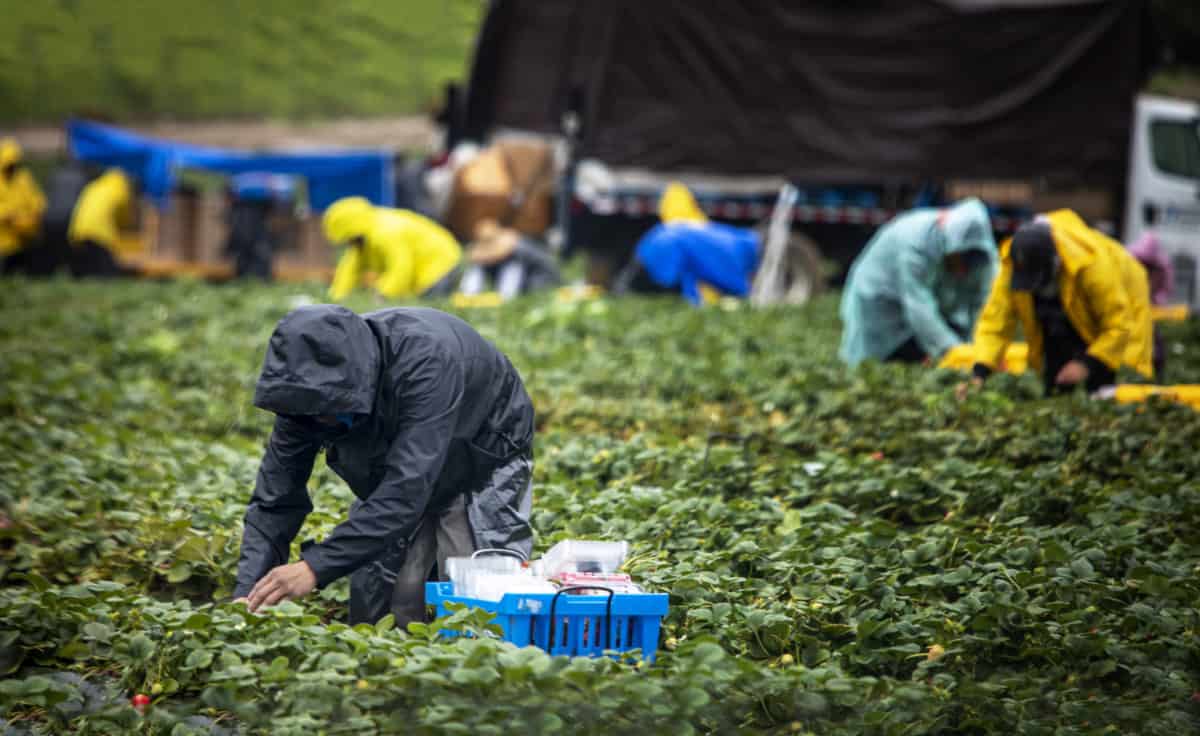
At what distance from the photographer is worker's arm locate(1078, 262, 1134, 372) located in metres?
7.67

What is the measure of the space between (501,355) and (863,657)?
1453 millimetres

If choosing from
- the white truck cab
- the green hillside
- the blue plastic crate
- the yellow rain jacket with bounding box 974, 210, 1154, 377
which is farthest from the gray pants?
the green hillside

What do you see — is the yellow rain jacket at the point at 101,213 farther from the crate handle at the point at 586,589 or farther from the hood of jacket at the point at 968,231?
the crate handle at the point at 586,589

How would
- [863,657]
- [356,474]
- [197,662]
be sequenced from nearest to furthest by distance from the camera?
[197,662] < [863,657] < [356,474]

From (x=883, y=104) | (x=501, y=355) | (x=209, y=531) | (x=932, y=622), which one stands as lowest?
(x=209, y=531)

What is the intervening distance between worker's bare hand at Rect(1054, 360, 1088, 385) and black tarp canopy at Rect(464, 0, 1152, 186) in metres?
8.81

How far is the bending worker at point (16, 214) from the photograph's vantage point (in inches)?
720

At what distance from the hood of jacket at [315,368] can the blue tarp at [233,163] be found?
15889 millimetres

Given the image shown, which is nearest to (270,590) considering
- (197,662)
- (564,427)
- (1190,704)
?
(197,662)

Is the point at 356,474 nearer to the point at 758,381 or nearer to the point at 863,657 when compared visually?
the point at 863,657

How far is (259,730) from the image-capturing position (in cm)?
342

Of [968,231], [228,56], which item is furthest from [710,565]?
[228,56]

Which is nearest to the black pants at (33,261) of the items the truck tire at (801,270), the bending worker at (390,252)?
the bending worker at (390,252)

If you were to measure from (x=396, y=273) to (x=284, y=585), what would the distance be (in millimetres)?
9762
